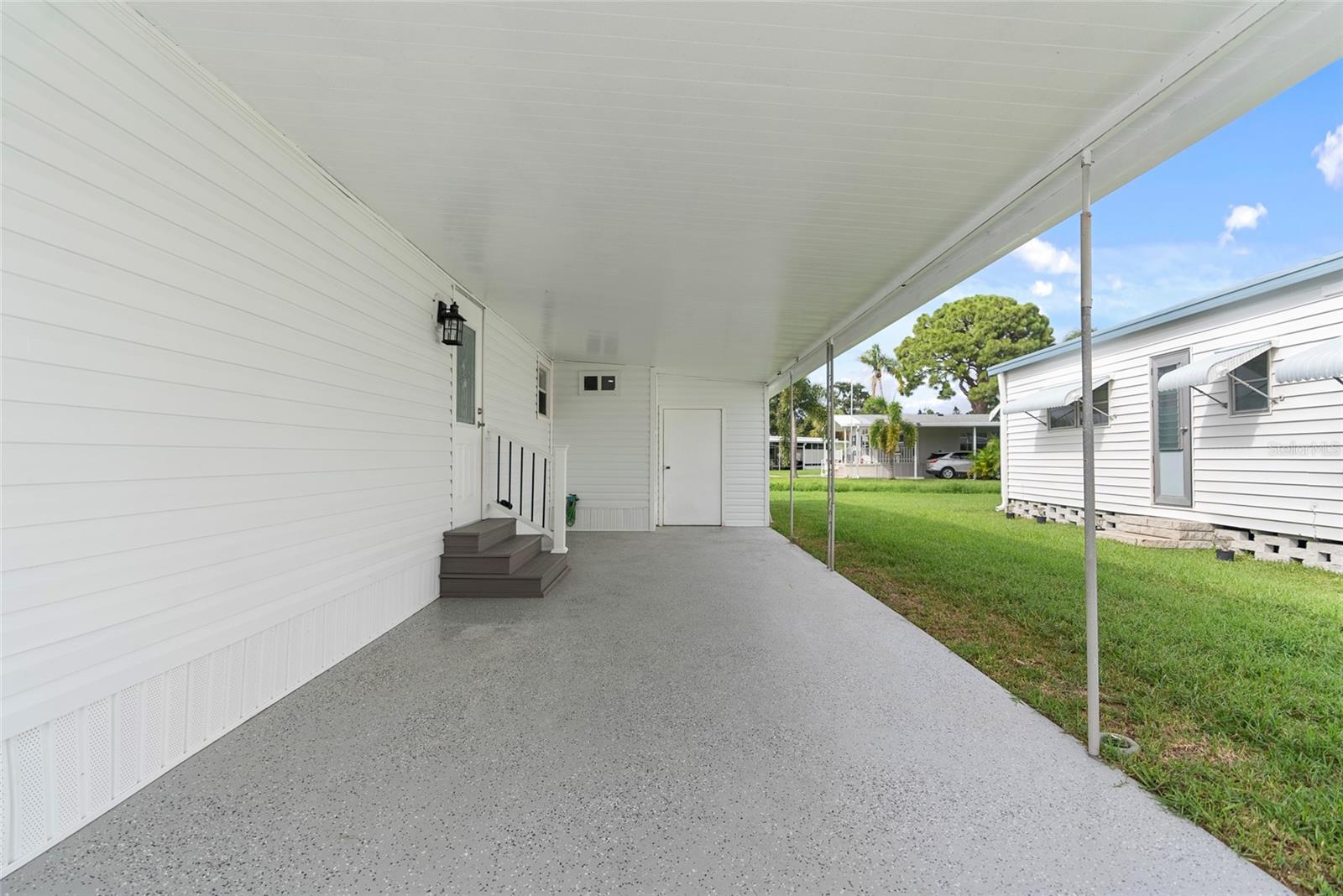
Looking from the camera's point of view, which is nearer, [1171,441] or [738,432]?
[1171,441]

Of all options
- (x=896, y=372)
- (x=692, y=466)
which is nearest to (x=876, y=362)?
(x=896, y=372)

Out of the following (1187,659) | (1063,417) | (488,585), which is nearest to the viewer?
(1187,659)

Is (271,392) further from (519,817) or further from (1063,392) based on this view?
(1063,392)

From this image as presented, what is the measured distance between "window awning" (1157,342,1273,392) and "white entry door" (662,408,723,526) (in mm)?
5678

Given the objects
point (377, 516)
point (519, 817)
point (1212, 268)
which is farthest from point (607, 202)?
point (1212, 268)

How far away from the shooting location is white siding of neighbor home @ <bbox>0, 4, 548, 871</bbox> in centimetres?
163

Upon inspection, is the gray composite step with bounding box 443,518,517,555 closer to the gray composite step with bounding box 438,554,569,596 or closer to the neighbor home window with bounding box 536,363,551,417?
the gray composite step with bounding box 438,554,569,596

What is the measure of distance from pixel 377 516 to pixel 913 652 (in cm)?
342

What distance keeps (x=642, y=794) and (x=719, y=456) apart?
24.4 feet

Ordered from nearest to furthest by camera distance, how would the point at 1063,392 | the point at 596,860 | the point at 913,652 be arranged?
the point at 596,860 → the point at 913,652 → the point at 1063,392

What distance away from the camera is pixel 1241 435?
6.01 m

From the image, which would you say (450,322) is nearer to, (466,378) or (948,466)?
(466,378)

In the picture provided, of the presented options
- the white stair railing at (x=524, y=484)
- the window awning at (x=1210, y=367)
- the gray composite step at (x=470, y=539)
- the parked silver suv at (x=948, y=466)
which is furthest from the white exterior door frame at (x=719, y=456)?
the parked silver suv at (x=948, y=466)

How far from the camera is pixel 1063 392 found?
8.59 meters
